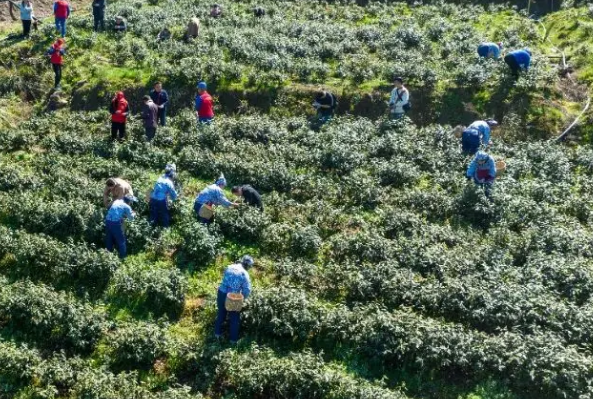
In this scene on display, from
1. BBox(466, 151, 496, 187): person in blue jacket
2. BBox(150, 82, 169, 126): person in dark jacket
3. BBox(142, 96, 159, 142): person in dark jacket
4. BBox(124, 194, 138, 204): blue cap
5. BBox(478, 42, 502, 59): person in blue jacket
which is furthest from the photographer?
BBox(478, 42, 502, 59): person in blue jacket

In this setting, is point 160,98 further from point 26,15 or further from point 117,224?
point 26,15

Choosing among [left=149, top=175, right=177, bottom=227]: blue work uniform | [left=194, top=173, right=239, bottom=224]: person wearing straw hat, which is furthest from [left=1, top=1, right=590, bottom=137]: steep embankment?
[left=149, top=175, right=177, bottom=227]: blue work uniform

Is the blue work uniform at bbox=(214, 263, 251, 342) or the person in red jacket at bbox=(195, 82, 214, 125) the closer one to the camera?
the blue work uniform at bbox=(214, 263, 251, 342)

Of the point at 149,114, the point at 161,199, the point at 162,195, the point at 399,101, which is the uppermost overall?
the point at 399,101

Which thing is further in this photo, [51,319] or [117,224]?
[117,224]

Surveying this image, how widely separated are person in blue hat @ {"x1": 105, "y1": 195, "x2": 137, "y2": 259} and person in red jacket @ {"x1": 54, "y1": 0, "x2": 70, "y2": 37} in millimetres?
15119

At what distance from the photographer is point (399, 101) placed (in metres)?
24.2

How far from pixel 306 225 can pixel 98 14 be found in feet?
55.9

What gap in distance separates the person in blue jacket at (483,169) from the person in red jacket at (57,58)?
51.2ft

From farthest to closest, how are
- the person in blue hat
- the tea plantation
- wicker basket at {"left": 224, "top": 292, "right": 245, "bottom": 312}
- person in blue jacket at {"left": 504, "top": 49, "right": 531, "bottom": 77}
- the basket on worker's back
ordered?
person in blue jacket at {"left": 504, "top": 49, "right": 531, "bottom": 77}, the basket on worker's back, the person in blue hat, wicker basket at {"left": 224, "top": 292, "right": 245, "bottom": 312}, the tea plantation

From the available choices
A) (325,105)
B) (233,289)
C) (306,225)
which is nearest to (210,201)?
(306,225)

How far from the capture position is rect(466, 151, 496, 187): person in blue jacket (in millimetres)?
19672

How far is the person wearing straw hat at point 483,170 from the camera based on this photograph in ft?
64.6

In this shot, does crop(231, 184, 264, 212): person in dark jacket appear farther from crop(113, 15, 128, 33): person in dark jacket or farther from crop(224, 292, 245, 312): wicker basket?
crop(113, 15, 128, 33): person in dark jacket
